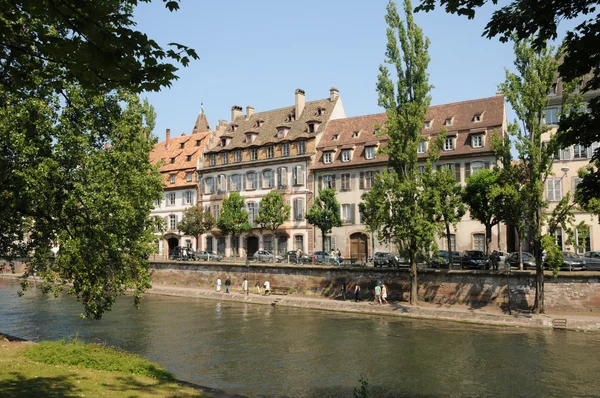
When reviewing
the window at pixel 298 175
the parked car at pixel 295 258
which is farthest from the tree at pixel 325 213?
the window at pixel 298 175

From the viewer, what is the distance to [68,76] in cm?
839

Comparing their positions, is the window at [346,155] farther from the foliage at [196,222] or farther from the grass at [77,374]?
the grass at [77,374]

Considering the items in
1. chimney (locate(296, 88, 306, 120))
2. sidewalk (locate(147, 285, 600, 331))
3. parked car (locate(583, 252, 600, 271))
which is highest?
chimney (locate(296, 88, 306, 120))

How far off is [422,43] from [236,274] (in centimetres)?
2548

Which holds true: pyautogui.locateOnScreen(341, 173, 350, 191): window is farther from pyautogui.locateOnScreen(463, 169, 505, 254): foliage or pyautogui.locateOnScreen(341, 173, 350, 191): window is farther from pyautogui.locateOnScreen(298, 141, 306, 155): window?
pyautogui.locateOnScreen(463, 169, 505, 254): foliage

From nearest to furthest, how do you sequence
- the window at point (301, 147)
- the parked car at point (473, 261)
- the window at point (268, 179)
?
the parked car at point (473, 261), the window at point (301, 147), the window at point (268, 179)

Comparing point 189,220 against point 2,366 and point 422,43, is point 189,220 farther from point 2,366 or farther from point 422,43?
point 2,366

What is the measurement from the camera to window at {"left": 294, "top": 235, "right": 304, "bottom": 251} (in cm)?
5919

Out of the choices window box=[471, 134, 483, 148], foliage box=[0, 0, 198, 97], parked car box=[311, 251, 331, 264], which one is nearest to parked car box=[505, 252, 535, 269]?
window box=[471, 134, 483, 148]

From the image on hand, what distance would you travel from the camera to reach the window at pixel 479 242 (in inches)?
1953

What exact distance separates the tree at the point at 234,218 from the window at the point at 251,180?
431 cm

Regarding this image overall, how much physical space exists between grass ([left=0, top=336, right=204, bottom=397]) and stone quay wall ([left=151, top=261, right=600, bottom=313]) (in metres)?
24.5

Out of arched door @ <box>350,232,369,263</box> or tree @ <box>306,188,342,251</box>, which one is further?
arched door @ <box>350,232,369,263</box>

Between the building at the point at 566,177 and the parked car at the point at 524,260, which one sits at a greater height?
the building at the point at 566,177
